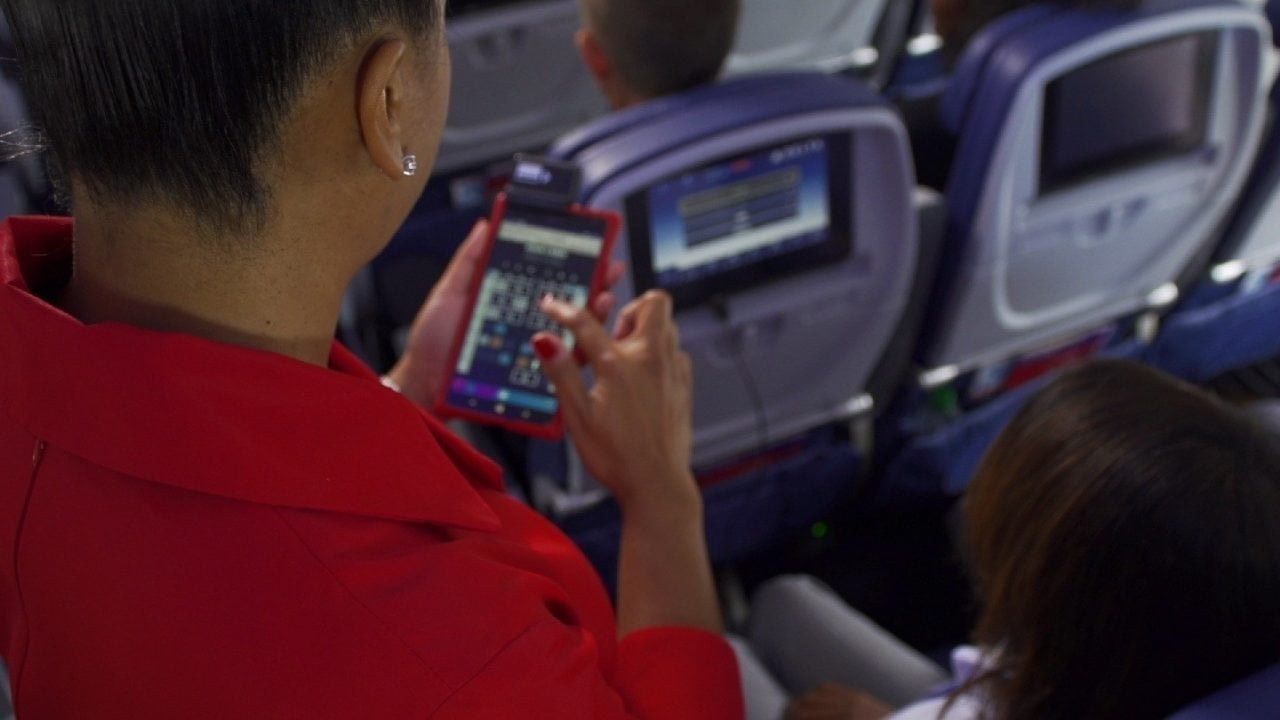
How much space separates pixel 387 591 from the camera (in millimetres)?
672

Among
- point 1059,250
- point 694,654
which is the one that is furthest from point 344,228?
point 1059,250

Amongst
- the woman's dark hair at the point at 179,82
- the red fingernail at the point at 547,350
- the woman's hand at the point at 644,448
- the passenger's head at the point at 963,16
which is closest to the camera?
the woman's dark hair at the point at 179,82

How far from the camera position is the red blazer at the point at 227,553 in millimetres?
651

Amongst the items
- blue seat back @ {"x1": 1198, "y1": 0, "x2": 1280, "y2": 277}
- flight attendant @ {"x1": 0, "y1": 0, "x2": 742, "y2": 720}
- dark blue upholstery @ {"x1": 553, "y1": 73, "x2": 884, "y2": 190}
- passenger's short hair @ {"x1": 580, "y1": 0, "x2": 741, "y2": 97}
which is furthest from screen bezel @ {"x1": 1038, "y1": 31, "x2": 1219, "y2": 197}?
flight attendant @ {"x1": 0, "y1": 0, "x2": 742, "y2": 720}

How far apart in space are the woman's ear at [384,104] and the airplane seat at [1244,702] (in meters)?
0.68

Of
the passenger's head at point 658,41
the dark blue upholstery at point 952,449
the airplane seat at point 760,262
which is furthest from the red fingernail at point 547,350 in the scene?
the dark blue upholstery at point 952,449

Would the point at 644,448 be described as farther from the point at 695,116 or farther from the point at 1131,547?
the point at 695,116

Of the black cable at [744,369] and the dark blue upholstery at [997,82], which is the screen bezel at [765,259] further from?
the dark blue upholstery at [997,82]

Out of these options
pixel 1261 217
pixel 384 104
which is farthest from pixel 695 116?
pixel 1261 217

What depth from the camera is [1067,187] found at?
1.81m

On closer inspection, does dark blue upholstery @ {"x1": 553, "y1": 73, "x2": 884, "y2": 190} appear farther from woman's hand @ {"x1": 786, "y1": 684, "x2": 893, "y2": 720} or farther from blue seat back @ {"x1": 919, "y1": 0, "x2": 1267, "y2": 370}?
woman's hand @ {"x1": 786, "y1": 684, "x2": 893, "y2": 720}

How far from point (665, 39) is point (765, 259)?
37cm

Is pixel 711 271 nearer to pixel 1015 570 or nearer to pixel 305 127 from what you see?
pixel 1015 570

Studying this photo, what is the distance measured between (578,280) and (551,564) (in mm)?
544
